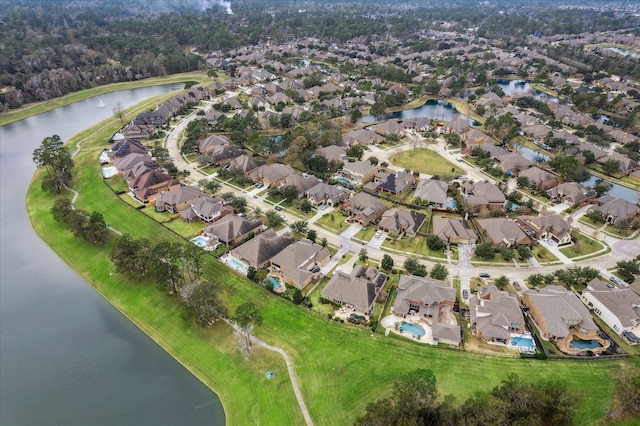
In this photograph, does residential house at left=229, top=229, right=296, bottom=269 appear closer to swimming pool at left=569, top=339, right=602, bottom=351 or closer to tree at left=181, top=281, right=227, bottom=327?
tree at left=181, top=281, right=227, bottom=327

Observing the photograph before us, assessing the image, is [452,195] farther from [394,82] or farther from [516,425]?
[394,82]

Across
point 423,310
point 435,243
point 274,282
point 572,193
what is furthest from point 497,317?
point 572,193

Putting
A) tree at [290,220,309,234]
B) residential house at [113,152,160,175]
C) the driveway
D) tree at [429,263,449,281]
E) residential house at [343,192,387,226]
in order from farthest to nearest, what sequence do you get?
residential house at [113,152,160,175] → residential house at [343,192,387,226] → the driveway → tree at [290,220,309,234] → tree at [429,263,449,281]

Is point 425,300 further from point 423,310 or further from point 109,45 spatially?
point 109,45

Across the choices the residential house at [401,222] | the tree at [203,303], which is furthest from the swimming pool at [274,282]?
the residential house at [401,222]

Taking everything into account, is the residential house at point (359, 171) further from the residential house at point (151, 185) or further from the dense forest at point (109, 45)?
the dense forest at point (109, 45)

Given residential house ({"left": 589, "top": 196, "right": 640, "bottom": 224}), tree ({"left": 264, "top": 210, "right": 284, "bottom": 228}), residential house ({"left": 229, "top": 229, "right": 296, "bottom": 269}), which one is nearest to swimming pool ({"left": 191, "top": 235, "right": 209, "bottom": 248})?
residential house ({"left": 229, "top": 229, "right": 296, "bottom": 269})

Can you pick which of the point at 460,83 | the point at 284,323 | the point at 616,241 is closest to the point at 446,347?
the point at 284,323
